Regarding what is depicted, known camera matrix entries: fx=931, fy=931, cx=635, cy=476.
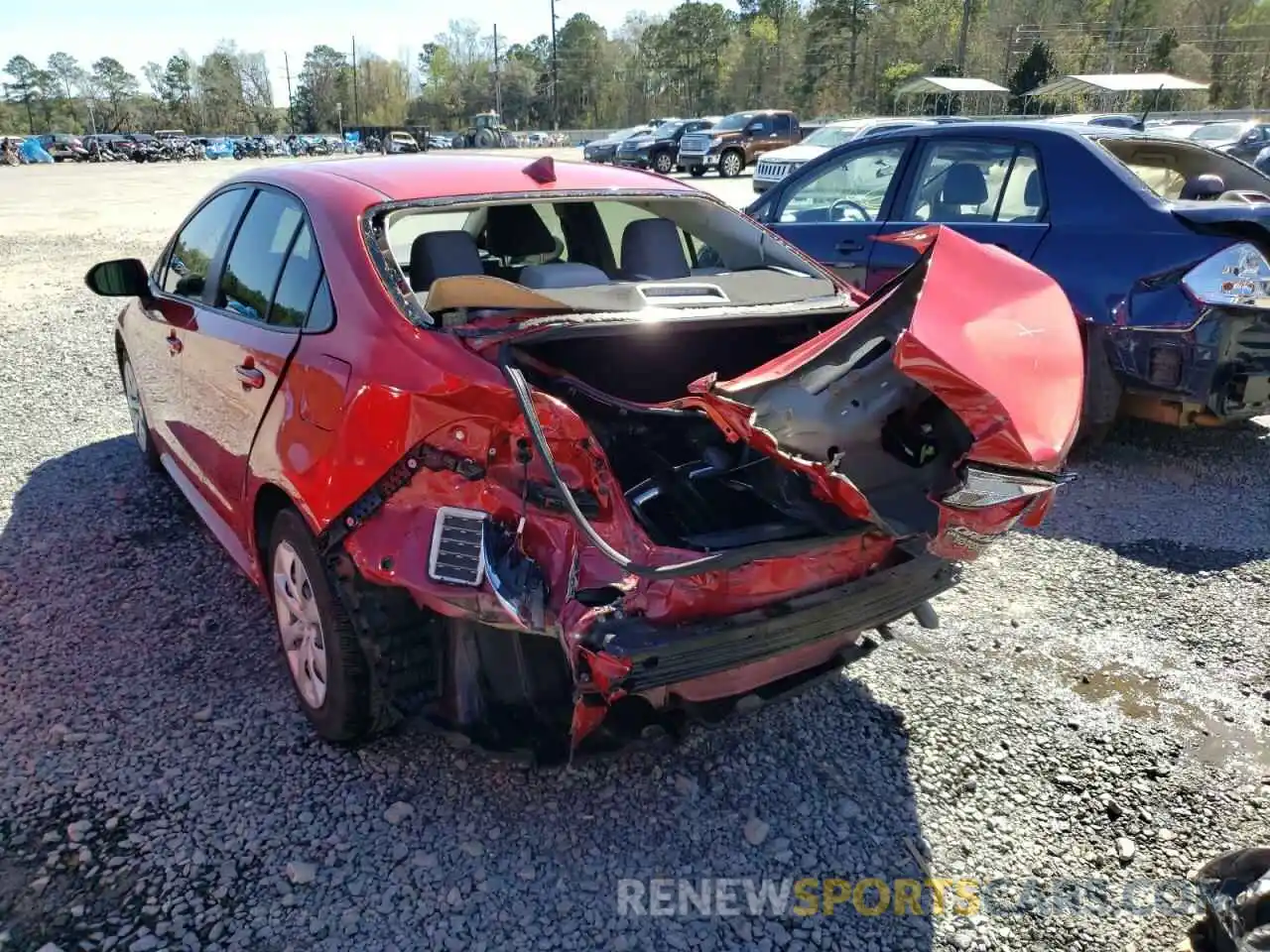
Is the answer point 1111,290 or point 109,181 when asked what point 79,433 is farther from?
point 109,181

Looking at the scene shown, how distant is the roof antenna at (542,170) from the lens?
3.31m

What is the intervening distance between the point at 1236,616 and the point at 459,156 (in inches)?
139

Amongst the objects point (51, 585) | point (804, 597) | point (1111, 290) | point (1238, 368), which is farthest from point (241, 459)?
point (1238, 368)

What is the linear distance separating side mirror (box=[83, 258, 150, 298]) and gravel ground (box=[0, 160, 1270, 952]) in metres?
1.12

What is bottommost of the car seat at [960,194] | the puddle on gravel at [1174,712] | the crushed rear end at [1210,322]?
the puddle on gravel at [1174,712]

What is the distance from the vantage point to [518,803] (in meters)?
2.60

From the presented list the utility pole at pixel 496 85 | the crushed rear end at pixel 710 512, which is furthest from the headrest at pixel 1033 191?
the utility pole at pixel 496 85

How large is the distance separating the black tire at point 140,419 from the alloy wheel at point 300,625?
2112 mm

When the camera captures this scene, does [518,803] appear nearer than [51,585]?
Yes

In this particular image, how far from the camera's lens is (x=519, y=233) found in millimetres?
4199

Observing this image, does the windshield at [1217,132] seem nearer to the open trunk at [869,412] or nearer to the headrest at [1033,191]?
the headrest at [1033,191]

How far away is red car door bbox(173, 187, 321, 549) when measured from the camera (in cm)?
287

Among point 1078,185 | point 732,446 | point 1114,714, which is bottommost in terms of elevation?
point 1114,714

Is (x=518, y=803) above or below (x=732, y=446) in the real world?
below
